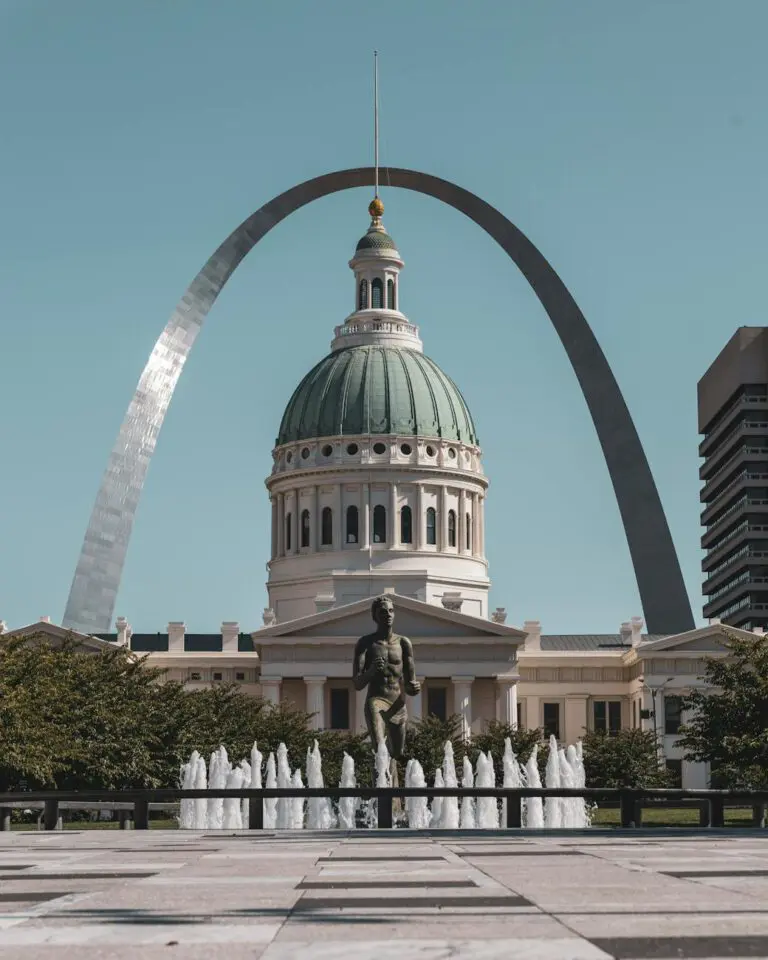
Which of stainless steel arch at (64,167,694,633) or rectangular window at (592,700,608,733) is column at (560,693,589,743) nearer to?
rectangular window at (592,700,608,733)

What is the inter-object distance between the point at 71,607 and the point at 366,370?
57.8 m

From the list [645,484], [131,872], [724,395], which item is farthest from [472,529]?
[131,872]

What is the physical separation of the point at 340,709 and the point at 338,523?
23195 mm

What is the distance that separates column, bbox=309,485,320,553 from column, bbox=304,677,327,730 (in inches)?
940

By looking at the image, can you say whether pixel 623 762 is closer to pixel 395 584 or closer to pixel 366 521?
pixel 395 584

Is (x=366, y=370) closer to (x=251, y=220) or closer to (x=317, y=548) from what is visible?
(x=317, y=548)

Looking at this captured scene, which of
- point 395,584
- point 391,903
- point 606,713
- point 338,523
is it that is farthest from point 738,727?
point 338,523

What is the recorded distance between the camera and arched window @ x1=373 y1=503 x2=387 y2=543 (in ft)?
477

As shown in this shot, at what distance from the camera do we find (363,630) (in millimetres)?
121000

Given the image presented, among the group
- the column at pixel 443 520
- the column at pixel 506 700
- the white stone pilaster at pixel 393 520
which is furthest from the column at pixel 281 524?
the column at pixel 506 700

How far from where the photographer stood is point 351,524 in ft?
480

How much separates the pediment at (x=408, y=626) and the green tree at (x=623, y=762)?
3057 centimetres

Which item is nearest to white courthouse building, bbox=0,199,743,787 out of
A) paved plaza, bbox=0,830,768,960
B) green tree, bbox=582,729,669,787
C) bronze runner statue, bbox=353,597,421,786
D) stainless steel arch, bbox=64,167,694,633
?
stainless steel arch, bbox=64,167,694,633

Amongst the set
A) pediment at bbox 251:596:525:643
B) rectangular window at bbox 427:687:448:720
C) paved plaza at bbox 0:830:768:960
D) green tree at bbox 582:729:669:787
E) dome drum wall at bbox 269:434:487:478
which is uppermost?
dome drum wall at bbox 269:434:487:478
